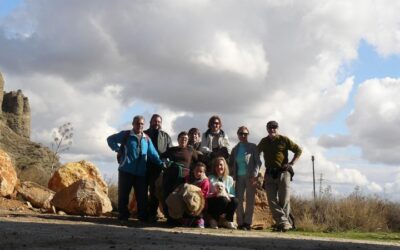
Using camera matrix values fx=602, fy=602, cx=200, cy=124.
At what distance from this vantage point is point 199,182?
35.6ft

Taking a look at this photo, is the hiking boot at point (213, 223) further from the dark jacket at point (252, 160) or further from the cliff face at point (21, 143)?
the cliff face at point (21, 143)

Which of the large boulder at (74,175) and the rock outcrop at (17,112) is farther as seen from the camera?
the rock outcrop at (17,112)

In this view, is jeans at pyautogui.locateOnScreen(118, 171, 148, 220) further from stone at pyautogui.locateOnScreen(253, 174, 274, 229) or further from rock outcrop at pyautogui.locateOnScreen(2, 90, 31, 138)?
rock outcrop at pyautogui.locateOnScreen(2, 90, 31, 138)

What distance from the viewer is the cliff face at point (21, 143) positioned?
1156 inches

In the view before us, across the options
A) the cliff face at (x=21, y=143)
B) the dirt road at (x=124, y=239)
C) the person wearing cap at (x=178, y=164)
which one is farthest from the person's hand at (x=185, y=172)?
the cliff face at (x=21, y=143)

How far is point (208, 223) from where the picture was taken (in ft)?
36.1

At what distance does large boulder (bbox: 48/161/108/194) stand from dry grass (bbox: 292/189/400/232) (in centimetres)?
538

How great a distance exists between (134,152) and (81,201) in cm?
248

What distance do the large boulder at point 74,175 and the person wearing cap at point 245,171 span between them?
5.02 metres

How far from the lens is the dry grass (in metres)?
15.0

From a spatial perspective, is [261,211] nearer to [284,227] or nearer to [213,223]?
[284,227]

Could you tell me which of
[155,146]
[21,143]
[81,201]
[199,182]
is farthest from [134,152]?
[21,143]

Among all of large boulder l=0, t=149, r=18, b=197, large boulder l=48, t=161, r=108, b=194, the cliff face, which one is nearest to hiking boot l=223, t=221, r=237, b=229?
large boulder l=48, t=161, r=108, b=194

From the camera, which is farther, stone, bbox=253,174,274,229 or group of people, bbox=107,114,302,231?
stone, bbox=253,174,274,229
